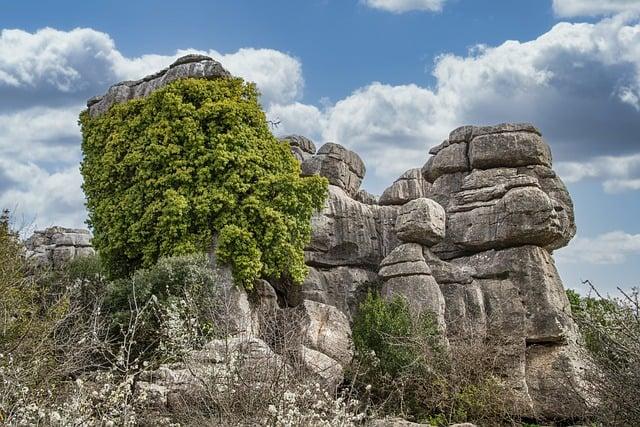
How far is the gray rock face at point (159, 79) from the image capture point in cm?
2148

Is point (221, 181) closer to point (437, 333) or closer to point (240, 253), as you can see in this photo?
point (240, 253)

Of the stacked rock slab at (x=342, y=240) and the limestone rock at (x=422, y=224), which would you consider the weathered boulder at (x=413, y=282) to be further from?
the stacked rock slab at (x=342, y=240)

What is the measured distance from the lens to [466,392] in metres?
16.3

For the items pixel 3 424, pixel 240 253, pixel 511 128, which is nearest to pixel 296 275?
pixel 240 253

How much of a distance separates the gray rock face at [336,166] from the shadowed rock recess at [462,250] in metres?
0.04

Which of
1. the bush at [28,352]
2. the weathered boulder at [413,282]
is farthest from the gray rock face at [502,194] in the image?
the bush at [28,352]

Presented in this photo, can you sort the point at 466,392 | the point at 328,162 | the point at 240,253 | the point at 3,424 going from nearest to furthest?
the point at 3,424
the point at 466,392
the point at 240,253
the point at 328,162

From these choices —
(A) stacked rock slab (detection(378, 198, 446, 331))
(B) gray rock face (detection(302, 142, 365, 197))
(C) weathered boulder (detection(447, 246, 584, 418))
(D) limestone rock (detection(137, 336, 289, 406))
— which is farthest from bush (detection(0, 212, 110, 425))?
(B) gray rock face (detection(302, 142, 365, 197))

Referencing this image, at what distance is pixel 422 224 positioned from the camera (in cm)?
2027

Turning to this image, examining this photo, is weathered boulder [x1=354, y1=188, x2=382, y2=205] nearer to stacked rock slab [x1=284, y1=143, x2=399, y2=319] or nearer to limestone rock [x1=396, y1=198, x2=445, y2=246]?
stacked rock slab [x1=284, y1=143, x2=399, y2=319]

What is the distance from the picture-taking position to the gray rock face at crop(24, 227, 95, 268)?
28125 millimetres

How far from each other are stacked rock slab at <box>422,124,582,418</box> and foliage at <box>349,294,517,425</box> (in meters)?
1.08

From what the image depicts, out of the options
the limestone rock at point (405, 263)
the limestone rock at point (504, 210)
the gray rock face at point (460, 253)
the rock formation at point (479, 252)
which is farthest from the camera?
the limestone rock at point (504, 210)

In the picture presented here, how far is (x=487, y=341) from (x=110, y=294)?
9031 millimetres
